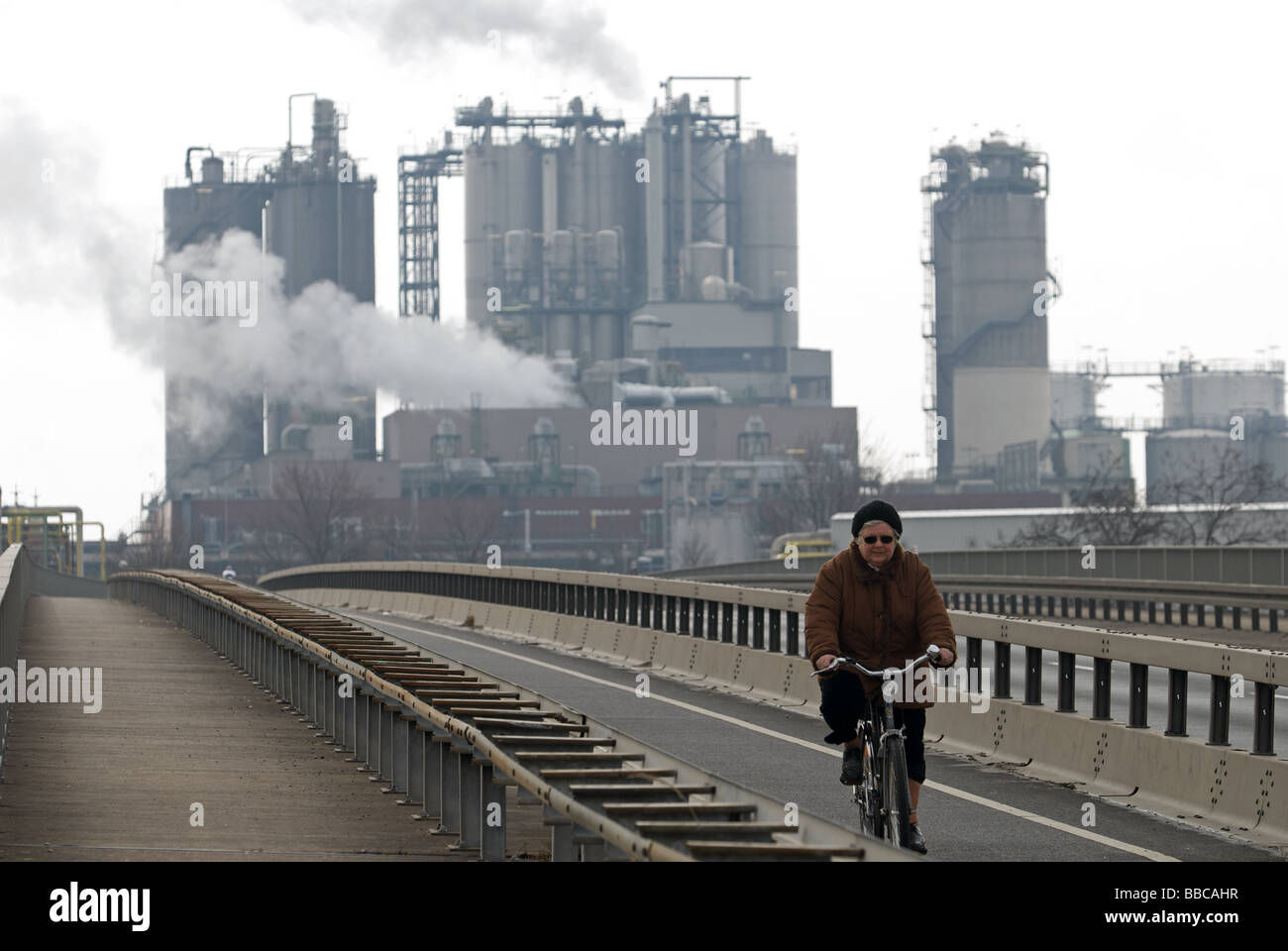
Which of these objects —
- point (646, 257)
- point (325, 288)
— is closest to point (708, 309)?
point (646, 257)

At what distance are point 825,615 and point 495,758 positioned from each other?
1.61 metres

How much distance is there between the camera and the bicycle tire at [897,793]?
9508 mm

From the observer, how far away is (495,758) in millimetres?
9680

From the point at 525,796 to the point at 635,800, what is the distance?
2.20m

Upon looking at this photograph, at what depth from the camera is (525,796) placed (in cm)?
1075

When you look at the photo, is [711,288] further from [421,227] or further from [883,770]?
[883,770]

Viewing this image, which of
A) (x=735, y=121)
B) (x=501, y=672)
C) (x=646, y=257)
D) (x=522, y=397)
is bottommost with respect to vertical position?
(x=501, y=672)

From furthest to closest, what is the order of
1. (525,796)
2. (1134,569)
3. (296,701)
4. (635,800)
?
(1134,569), (296,701), (525,796), (635,800)

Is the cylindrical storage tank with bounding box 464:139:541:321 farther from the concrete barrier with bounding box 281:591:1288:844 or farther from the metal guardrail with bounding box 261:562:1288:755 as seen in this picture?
the concrete barrier with bounding box 281:591:1288:844

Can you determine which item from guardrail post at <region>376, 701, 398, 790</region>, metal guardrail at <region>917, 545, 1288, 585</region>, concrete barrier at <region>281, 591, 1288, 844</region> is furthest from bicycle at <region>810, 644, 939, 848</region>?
metal guardrail at <region>917, 545, 1288, 585</region>

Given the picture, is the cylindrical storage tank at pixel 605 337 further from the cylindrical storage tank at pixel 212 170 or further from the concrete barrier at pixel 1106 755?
the concrete barrier at pixel 1106 755

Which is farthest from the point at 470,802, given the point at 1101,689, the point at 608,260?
the point at 608,260
